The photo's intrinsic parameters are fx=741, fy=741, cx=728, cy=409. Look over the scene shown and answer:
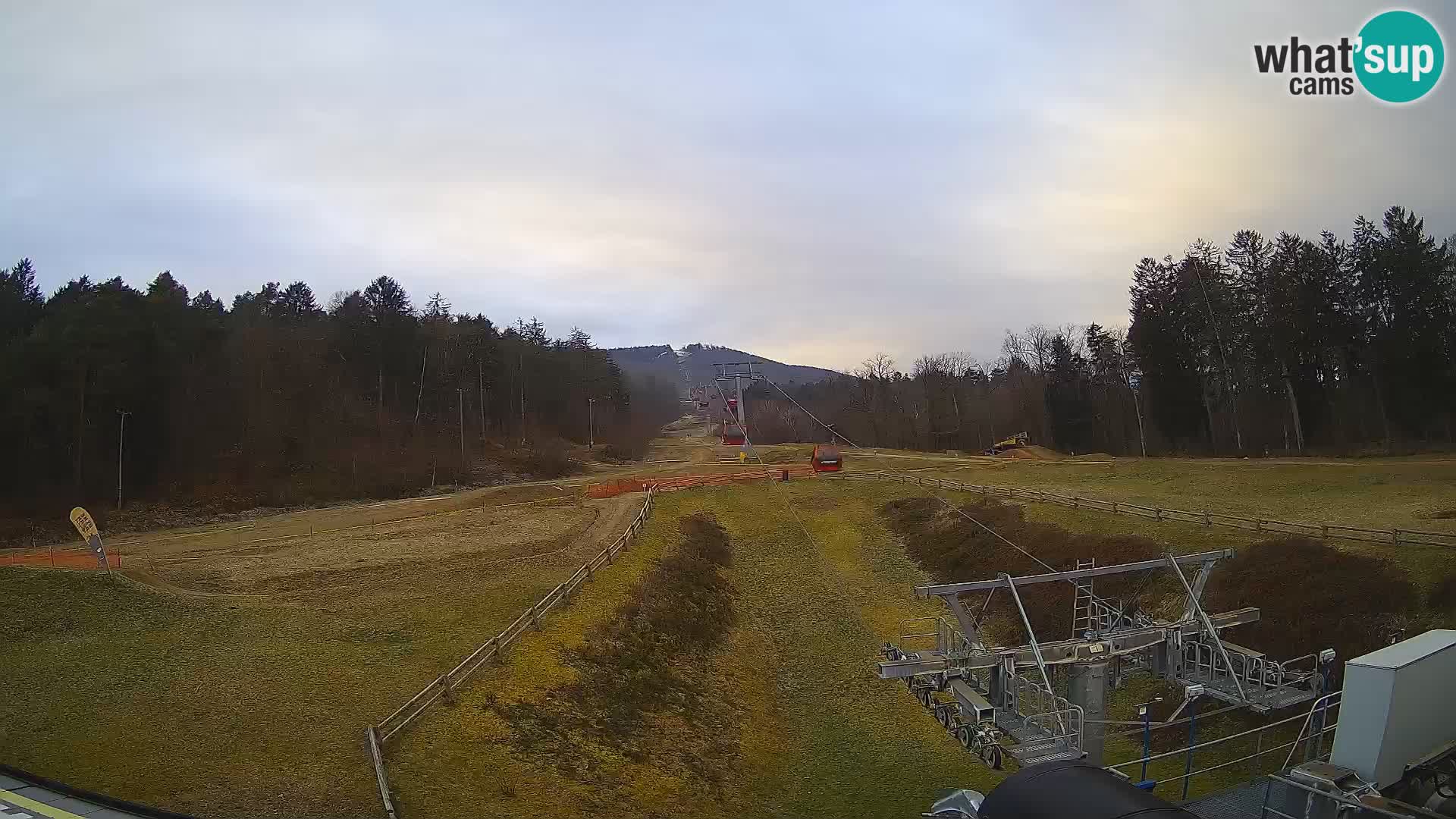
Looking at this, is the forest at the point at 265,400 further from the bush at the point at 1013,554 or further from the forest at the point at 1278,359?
the forest at the point at 1278,359

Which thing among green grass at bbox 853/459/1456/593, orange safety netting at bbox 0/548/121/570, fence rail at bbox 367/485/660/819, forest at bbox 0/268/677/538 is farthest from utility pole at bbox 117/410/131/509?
green grass at bbox 853/459/1456/593

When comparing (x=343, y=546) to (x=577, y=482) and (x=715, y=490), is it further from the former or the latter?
(x=577, y=482)

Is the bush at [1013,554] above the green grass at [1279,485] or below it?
below

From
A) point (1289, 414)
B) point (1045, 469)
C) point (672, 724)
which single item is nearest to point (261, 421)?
point (672, 724)

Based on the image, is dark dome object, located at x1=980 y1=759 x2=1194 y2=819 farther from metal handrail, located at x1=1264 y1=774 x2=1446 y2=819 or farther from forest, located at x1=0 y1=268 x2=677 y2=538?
forest, located at x1=0 y1=268 x2=677 y2=538

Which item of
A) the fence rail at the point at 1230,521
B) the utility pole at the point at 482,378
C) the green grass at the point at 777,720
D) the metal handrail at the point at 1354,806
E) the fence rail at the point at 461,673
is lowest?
the green grass at the point at 777,720

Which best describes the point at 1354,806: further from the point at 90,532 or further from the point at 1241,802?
the point at 90,532

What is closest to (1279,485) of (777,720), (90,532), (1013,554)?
(1013,554)

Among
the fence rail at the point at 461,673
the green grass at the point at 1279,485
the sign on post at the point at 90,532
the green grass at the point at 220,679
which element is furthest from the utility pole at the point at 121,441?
the green grass at the point at 1279,485
